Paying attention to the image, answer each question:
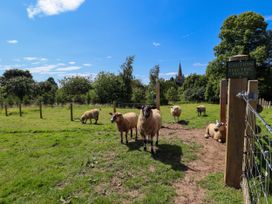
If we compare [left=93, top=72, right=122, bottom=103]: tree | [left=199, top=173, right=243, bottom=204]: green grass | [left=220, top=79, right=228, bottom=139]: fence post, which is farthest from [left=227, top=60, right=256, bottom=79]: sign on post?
[left=93, top=72, right=122, bottom=103]: tree

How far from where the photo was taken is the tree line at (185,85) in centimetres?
2059

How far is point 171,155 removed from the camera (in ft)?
17.8

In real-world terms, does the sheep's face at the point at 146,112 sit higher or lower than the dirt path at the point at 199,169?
higher

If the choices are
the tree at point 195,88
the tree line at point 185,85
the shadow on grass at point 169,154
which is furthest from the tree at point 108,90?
the shadow on grass at point 169,154

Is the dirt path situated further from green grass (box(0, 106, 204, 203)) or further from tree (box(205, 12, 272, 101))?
tree (box(205, 12, 272, 101))

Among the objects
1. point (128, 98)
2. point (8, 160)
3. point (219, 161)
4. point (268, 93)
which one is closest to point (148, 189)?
point (219, 161)

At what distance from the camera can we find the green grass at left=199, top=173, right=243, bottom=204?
316cm

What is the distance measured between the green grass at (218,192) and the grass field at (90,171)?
60 cm

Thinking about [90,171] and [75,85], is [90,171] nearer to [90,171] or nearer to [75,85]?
[90,171]

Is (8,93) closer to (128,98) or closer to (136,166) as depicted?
(128,98)

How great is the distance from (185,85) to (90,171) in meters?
49.4

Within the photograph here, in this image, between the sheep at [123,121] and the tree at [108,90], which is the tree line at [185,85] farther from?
the sheep at [123,121]

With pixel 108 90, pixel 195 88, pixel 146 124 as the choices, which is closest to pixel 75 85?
pixel 108 90

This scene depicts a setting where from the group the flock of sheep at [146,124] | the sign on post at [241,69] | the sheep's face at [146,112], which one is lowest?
the flock of sheep at [146,124]
